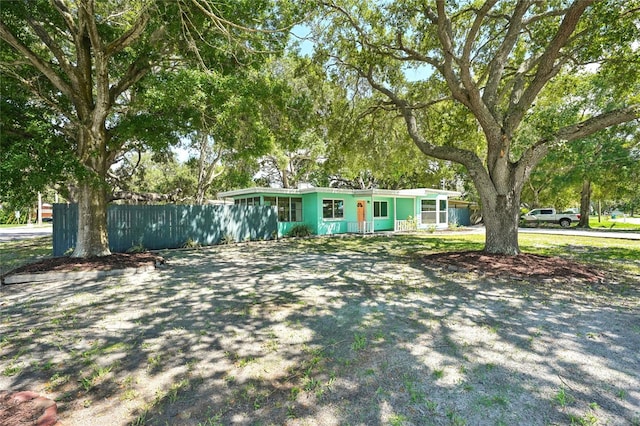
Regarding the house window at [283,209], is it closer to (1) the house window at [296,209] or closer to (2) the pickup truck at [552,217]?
(1) the house window at [296,209]

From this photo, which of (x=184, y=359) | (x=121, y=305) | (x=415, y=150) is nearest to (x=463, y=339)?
(x=184, y=359)

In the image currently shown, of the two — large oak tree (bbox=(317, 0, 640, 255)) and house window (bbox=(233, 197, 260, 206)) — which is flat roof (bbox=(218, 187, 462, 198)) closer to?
house window (bbox=(233, 197, 260, 206))

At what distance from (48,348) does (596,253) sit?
13.5 m

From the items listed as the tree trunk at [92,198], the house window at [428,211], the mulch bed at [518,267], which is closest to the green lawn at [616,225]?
the house window at [428,211]

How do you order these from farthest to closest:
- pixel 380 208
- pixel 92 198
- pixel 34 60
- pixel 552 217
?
pixel 552 217 → pixel 380 208 → pixel 92 198 → pixel 34 60

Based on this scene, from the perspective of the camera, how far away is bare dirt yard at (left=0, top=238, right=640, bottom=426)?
91.1 inches

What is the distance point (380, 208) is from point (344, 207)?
10.6 ft

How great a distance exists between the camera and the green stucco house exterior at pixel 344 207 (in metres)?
16.7

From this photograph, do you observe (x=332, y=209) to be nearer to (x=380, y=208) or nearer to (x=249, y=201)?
(x=380, y=208)

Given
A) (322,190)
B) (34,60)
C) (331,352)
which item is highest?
(34,60)

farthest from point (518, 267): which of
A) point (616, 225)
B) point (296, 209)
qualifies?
point (616, 225)

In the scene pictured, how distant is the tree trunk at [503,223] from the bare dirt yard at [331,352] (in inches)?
69.1

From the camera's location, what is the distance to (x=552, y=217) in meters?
25.5

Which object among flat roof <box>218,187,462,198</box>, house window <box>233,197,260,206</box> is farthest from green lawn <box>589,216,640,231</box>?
house window <box>233,197,260,206</box>
